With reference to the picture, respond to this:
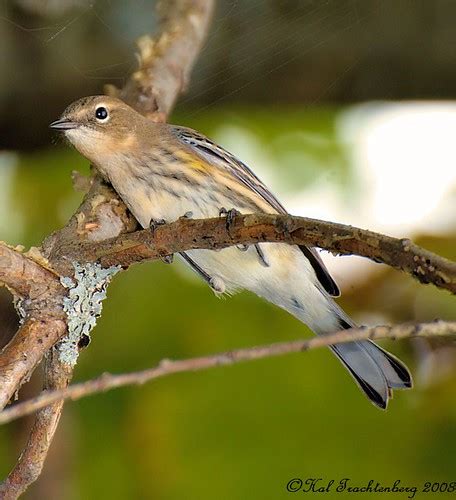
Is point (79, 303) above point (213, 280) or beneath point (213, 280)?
beneath

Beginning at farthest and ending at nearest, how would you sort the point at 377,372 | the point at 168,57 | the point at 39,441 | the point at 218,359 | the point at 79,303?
the point at 168,57, the point at 377,372, the point at 79,303, the point at 39,441, the point at 218,359

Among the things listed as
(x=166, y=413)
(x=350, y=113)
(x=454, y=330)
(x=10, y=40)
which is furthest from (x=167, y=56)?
(x=454, y=330)

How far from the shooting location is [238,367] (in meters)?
3.36

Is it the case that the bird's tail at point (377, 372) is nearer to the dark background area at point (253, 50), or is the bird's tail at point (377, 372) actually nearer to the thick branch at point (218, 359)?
the dark background area at point (253, 50)

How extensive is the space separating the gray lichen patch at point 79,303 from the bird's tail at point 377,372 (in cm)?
82

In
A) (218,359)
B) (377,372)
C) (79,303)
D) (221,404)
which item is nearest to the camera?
(218,359)

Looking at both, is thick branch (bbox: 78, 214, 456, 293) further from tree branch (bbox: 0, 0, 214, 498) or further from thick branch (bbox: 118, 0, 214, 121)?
thick branch (bbox: 118, 0, 214, 121)

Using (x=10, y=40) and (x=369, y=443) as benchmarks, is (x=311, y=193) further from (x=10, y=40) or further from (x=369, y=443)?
(x=10, y=40)

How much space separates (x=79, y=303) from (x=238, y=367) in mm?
1360

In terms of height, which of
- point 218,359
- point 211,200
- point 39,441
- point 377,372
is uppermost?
A: point 211,200

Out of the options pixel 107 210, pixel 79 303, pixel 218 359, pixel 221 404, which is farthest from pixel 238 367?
pixel 218 359

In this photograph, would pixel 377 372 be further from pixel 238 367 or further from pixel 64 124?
pixel 64 124

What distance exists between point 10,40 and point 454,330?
96.9 inches

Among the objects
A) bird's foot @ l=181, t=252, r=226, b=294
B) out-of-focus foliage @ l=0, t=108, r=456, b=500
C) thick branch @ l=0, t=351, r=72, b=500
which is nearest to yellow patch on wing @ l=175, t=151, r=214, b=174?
bird's foot @ l=181, t=252, r=226, b=294
